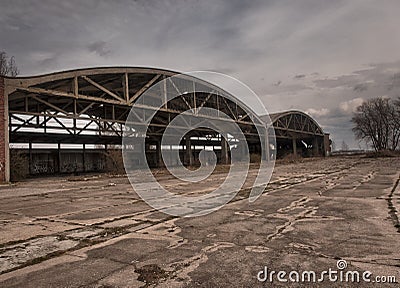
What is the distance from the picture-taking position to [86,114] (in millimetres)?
30109

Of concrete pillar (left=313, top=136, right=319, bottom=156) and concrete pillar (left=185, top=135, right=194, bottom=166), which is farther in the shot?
concrete pillar (left=313, top=136, right=319, bottom=156)

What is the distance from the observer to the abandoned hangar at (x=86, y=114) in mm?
19688

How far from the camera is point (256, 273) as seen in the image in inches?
141

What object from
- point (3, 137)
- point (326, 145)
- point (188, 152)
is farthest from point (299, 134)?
point (3, 137)

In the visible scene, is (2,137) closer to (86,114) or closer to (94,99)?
(94,99)

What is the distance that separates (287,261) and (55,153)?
3769 cm

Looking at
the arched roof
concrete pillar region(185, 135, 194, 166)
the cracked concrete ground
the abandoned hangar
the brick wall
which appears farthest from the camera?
the arched roof

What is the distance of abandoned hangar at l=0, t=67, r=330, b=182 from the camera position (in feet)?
64.6

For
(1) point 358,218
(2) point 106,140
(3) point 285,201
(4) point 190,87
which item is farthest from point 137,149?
(1) point 358,218

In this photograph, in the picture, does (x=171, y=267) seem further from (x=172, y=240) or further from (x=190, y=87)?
(x=190, y=87)

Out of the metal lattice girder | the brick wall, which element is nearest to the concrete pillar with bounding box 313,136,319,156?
the metal lattice girder

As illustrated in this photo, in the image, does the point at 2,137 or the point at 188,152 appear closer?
the point at 2,137

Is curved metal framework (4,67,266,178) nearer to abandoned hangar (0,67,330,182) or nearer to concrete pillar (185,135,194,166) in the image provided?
abandoned hangar (0,67,330,182)

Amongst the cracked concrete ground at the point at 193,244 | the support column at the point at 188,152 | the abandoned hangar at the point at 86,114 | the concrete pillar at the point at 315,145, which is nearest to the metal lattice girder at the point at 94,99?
the abandoned hangar at the point at 86,114
